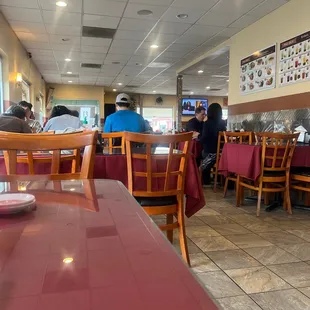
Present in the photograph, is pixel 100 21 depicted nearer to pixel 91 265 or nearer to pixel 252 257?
pixel 252 257

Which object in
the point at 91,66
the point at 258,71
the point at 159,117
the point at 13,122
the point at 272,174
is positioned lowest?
the point at 272,174

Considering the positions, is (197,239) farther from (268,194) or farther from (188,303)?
(188,303)

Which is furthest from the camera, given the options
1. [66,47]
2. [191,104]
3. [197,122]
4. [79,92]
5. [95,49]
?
[191,104]

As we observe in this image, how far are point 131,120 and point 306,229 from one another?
83.9 inches

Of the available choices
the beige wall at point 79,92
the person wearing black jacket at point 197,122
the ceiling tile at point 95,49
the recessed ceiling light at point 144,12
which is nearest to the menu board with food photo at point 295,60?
the person wearing black jacket at point 197,122

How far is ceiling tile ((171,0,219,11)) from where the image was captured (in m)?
4.43

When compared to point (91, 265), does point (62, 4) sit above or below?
above

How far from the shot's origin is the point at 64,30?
5785mm

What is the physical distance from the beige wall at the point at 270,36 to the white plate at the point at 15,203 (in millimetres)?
4284

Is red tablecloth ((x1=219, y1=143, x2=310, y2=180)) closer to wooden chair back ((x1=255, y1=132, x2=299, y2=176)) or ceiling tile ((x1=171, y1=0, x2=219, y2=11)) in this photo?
wooden chair back ((x1=255, y1=132, x2=299, y2=176))

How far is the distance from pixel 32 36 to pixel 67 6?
6.28 ft

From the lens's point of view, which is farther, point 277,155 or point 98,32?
point 98,32

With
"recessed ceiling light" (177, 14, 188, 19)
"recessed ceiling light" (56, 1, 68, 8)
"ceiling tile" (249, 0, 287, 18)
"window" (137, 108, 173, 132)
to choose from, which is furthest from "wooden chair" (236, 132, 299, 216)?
"window" (137, 108, 173, 132)

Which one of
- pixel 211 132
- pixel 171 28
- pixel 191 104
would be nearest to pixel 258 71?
pixel 211 132
